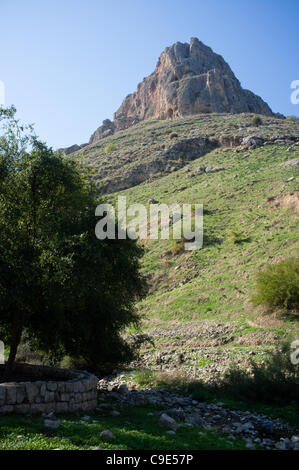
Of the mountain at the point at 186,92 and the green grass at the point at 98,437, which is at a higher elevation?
the mountain at the point at 186,92

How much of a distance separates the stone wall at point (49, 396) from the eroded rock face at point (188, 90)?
106 meters

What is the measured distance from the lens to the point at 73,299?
10.2 meters

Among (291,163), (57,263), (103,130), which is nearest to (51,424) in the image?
(57,263)

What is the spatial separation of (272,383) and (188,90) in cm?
11207

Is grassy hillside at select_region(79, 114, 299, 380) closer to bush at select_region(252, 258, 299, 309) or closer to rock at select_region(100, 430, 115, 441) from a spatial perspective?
bush at select_region(252, 258, 299, 309)

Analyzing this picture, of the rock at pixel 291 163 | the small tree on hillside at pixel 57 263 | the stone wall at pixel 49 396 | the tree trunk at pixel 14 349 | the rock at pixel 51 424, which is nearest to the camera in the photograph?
the rock at pixel 51 424

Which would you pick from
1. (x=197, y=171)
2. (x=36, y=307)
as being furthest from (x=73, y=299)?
(x=197, y=171)

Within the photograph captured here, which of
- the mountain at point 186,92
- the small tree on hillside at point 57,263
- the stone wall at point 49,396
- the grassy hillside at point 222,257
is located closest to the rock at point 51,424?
the stone wall at point 49,396

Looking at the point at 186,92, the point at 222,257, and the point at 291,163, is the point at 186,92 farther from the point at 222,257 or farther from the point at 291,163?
the point at 222,257

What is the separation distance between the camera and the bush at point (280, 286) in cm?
1764

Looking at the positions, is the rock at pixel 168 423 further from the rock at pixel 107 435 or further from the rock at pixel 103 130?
the rock at pixel 103 130
